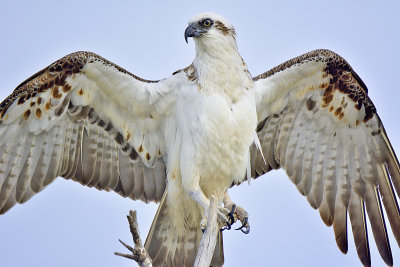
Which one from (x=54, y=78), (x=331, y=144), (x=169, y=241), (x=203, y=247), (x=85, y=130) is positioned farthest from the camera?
(x=331, y=144)

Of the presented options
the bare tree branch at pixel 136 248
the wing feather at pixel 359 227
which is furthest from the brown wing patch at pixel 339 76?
Result: the bare tree branch at pixel 136 248

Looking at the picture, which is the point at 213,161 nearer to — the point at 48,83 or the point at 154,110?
the point at 154,110

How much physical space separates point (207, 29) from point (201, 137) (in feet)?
5.13

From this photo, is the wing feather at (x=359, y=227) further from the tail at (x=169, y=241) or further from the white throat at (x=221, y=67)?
the white throat at (x=221, y=67)

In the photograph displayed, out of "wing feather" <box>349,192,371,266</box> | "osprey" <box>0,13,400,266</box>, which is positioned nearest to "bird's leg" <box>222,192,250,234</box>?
"osprey" <box>0,13,400,266</box>

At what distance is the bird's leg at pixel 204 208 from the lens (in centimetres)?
925

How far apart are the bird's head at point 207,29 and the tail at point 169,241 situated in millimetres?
2278

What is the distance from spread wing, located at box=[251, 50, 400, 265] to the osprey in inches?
0.6

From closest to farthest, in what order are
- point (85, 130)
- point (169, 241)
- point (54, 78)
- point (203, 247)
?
point (203, 247) < point (54, 78) < point (169, 241) < point (85, 130)

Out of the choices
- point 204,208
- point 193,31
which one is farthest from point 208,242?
point 193,31

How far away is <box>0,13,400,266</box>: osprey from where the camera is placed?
32.8ft

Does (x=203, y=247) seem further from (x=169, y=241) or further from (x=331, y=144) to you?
(x=331, y=144)

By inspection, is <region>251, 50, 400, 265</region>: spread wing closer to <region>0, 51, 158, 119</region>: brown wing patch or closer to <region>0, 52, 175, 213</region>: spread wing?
<region>0, 52, 175, 213</region>: spread wing

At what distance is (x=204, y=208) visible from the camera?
32.1 ft
